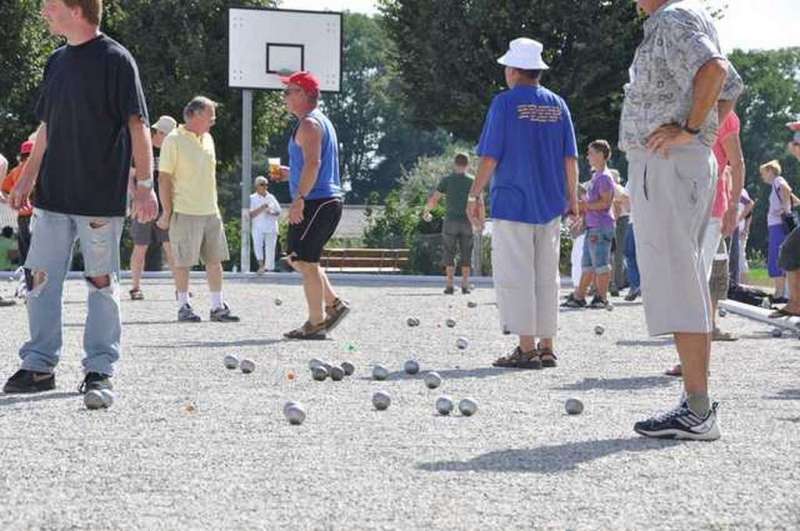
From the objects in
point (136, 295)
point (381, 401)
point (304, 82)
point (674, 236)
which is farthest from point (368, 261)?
point (674, 236)

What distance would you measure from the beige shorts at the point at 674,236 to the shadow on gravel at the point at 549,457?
1.67ft

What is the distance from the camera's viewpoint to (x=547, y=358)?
1049 centimetres

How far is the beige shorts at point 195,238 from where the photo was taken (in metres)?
14.3

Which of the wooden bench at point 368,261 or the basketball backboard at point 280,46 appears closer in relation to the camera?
the basketball backboard at point 280,46

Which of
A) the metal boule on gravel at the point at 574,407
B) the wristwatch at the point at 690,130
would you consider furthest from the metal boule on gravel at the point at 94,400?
the wristwatch at the point at 690,130

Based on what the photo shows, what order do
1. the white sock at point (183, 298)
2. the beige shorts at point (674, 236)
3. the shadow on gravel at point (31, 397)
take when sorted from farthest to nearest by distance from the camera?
the white sock at point (183, 298), the shadow on gravel at point (31, 397), the beige shorts at point (674, 236)

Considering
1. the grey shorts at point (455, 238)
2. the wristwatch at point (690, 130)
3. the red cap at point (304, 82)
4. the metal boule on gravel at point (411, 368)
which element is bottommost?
the metal boule on gravel at point (411, 368)

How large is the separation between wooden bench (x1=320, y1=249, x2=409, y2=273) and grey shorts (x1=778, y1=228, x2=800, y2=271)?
22309 millimetres

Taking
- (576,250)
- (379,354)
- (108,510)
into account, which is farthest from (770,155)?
(108,510)

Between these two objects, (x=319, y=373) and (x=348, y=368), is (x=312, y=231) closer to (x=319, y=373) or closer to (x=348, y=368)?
(x=348, y=368)

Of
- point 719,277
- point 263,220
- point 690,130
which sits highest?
point 690,130

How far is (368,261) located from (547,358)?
27.5 metres

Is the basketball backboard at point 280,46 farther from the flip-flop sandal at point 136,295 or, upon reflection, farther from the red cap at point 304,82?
the red cap at point 304,82

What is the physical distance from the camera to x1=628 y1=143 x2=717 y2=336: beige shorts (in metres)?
6.84
